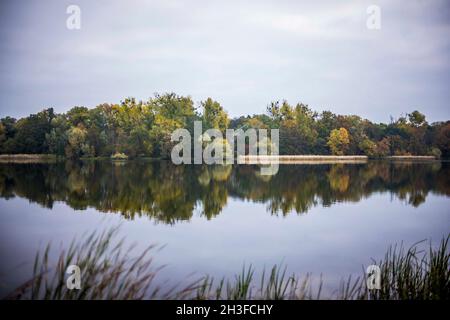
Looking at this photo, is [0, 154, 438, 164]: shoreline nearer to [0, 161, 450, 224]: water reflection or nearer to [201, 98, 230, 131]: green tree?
[201, 98, 230, 131]: green tree

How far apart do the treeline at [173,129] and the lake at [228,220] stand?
23087 millimetres

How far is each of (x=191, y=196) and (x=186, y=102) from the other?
3037 cm

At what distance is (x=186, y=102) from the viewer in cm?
4588

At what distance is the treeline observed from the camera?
43.8 metres

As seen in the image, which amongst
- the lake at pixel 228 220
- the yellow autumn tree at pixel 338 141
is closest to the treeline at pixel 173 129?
the yellow autumn tree at pixel 338 141

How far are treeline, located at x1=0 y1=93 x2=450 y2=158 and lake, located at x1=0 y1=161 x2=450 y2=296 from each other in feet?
75.7

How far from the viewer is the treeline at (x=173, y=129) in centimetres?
4378

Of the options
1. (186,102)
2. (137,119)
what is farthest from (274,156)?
(137,119)

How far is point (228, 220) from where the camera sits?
1258 cm

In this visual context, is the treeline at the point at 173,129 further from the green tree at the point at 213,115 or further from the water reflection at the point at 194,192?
the water reflection at the point at 194,192

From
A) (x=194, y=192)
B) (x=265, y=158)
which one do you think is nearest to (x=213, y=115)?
(x=265, y=158)

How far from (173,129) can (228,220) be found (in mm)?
30149

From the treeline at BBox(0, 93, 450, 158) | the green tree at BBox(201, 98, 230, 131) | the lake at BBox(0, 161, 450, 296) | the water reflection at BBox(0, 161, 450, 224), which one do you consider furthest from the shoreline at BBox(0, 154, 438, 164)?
the lake at BBox(0, 161, 450, 296)
